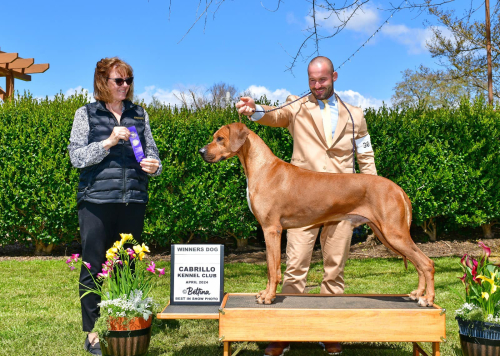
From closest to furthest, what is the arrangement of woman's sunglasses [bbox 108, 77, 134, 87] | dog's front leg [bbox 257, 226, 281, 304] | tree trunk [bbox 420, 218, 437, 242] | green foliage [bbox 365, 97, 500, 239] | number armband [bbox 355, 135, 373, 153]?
dog's front leg [bbox 257, 226, 281, 304]
woman's sunglasses [bbox 108, 77, 134, 87]
number armband [bbox 355, 135, 373, 153]
green foliage [bbox 365, 97, 500, 239]
tree trunk [bbox 420, 218, 437, 242]

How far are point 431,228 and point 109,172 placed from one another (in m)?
8.94

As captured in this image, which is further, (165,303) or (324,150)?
(165,303)

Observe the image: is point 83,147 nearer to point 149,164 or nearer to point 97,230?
point 149,164

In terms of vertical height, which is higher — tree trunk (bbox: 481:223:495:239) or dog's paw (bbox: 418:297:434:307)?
tree trunk (bbox: 481:223:495:239)

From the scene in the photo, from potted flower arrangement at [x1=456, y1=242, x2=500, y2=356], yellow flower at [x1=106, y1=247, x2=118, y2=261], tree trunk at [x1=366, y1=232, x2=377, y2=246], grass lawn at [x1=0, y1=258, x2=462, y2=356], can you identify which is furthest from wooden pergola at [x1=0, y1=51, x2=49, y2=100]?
potted flower arrangement at [x1=456, y1=242, x2=500, y2=356]

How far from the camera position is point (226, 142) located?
3.57m

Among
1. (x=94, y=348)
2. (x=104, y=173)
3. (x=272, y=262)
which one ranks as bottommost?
(x=94, y=348)

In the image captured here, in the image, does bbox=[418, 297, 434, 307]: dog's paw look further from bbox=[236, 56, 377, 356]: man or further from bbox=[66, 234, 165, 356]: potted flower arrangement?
bbox=[66, 234, 165, 356]: potted flower arrangement

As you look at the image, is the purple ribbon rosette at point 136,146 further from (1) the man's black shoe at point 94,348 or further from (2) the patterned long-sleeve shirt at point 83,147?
(1) the man's black shoe at point 94,348

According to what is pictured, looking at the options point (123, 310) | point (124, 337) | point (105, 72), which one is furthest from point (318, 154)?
point (124, 337)

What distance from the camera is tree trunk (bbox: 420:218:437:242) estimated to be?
10.2 meters

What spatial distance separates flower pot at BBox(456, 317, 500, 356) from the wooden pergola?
1382 centimetres

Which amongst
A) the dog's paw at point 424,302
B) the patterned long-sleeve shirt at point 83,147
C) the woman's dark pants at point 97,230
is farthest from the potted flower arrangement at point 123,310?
the dog's paw at point 424,302

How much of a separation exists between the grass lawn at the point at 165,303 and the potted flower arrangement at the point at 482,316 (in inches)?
29.1
